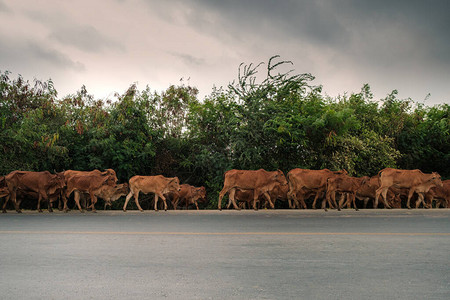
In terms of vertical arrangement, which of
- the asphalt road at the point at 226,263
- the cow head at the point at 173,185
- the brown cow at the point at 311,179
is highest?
the brown cow at the point at 311,179

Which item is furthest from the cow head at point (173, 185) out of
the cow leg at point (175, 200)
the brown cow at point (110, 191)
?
the cow leg at point (175, 200)

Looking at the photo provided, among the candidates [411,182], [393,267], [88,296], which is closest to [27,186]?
[88,296]

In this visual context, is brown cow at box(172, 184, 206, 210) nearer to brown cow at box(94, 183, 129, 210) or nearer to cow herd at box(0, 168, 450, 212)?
cow herd at box(0, 168, 450, 212)

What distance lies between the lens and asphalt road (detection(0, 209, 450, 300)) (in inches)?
181

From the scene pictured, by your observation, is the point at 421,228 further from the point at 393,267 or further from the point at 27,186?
the point at 27,186

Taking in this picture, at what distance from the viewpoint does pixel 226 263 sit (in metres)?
5.98

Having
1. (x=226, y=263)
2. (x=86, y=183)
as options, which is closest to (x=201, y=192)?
(x=86, y=183)

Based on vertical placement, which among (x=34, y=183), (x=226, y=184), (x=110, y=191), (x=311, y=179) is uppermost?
(x=311, y=179)

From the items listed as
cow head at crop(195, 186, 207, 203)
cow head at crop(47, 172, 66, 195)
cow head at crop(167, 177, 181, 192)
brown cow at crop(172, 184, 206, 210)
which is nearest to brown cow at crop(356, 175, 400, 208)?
cow head at crop(195, 186, 207, 203)

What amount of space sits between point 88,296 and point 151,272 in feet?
3.72

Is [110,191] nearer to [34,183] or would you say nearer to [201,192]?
[34,183]

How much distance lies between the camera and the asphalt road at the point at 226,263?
459 cm

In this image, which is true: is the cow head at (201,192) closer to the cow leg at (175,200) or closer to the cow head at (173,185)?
the cow leg at (175,200)

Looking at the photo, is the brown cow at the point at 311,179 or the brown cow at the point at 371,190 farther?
the brown cow at the point at 371,190
